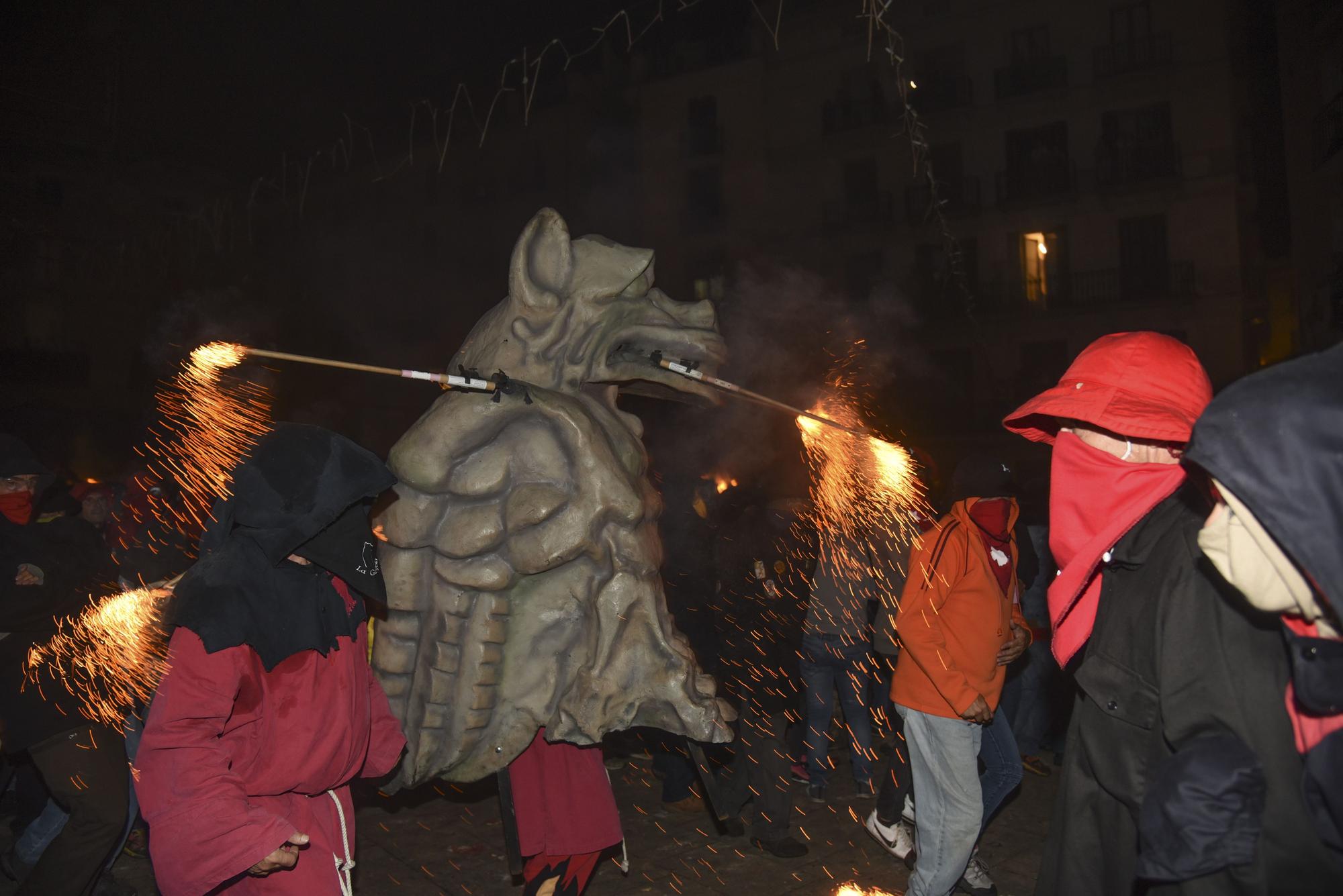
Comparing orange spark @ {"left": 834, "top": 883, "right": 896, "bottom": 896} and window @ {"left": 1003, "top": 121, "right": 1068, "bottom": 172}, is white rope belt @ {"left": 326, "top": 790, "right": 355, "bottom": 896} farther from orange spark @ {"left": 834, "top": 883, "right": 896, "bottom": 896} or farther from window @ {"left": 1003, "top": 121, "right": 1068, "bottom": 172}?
window @ {"left": 1003, "top": 121, "right": 1068, "bottom": 172}

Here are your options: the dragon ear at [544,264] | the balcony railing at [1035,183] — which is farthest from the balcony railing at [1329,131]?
the dragon ear at [544,264]

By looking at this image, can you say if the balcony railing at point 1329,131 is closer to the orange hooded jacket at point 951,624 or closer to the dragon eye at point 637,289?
the orange hooded jacket at point 951,624

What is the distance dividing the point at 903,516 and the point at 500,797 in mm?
2335

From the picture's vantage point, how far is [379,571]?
283 centimetres

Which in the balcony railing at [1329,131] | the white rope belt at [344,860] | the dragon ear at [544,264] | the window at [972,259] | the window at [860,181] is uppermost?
the window at [860,181]

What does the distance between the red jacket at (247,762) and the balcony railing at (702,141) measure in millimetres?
18719

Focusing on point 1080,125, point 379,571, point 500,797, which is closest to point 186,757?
point 379,571

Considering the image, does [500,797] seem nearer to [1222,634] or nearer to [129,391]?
[1222,634]

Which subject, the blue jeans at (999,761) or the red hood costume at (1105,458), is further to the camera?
the blue jeans at (999,761)

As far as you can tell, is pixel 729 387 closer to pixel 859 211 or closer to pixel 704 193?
pixel 704 193

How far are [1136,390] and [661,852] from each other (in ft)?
11.7

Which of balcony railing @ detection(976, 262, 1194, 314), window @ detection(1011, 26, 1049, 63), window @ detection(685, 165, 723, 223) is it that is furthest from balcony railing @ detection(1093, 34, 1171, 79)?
window @ detection(685, 165, 723, 223)

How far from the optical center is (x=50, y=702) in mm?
3828

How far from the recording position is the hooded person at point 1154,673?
59.6 inches
